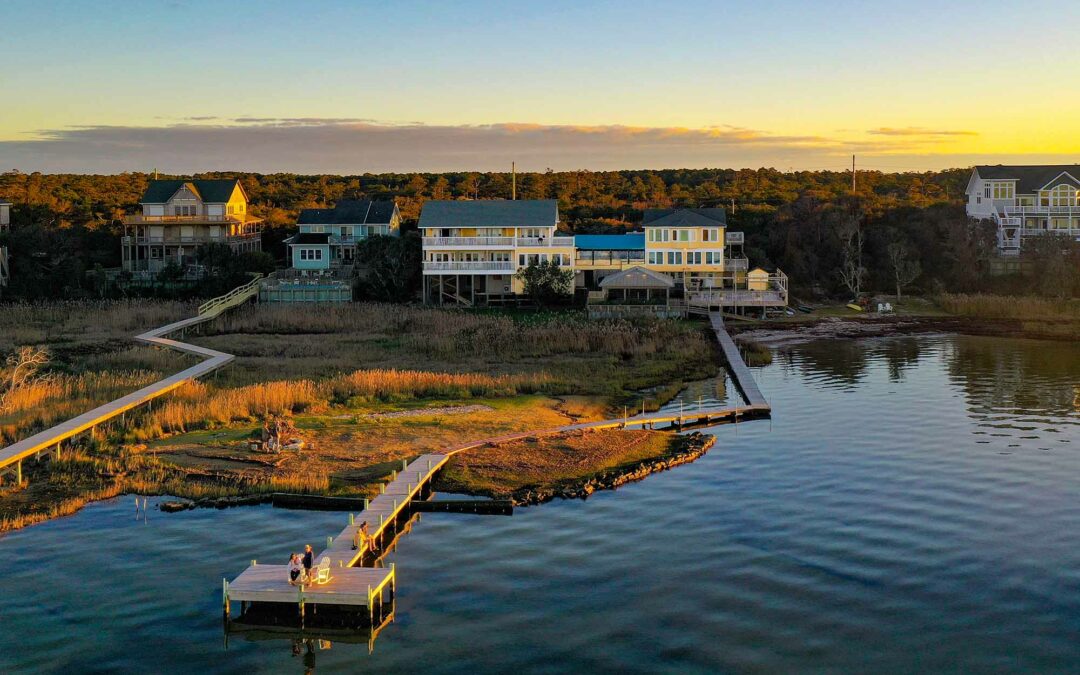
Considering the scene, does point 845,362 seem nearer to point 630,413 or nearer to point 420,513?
point 630,413

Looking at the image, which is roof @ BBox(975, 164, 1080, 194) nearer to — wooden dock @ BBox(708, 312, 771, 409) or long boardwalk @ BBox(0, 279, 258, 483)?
wooden dock @ BBox(708, 312, 771, 409)

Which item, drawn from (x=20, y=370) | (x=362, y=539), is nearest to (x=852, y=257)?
(x=20, y=370)

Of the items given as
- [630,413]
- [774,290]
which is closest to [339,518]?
[630,413]

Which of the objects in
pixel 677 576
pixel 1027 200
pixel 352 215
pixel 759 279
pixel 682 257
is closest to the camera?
pixel 677 576

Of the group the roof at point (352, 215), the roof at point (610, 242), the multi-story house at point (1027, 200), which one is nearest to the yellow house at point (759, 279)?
the roof at point (610, 242)

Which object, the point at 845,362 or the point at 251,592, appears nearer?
the point at 251,592

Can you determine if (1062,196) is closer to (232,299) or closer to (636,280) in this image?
(636,280)
